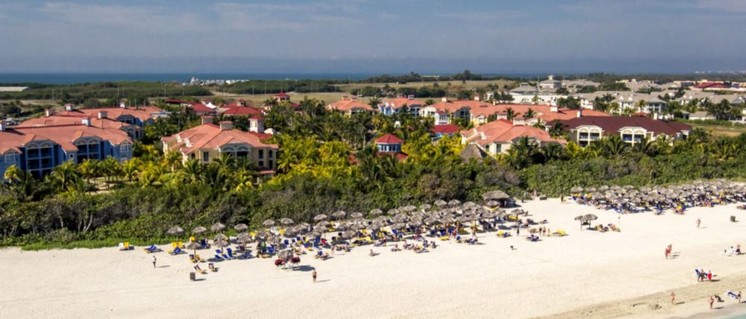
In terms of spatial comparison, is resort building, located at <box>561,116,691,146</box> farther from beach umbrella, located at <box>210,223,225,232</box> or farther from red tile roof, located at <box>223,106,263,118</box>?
beach umbrella, located at <box>210,223,225,232</box>

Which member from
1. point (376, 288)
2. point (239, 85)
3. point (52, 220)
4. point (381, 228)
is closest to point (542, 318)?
point (376, 288)

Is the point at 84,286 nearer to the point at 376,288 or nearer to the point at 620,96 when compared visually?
the point at 376,288

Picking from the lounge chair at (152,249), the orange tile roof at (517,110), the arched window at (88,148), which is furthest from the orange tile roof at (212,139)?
the orange tile roof at (517,110)

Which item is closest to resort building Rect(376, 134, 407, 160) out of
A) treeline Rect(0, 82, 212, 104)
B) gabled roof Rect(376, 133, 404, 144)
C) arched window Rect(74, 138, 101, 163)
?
gabled roof Rect(376, 133, 404, 144)

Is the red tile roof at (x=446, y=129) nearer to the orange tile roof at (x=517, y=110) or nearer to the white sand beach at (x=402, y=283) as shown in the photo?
the orange tile roof at (x=517, y=110)

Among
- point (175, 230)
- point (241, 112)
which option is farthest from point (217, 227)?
point (241, 112)

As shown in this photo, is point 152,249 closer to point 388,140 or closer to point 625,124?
point 388,140
